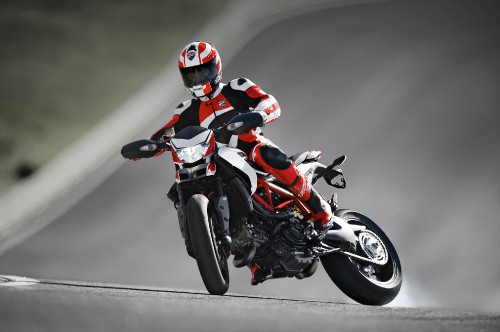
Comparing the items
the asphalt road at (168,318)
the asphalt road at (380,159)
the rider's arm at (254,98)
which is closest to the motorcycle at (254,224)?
the rider's arm at (254,98)

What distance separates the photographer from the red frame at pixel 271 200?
6453 millimetres

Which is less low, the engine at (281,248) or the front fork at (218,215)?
the front fork at (218,215)

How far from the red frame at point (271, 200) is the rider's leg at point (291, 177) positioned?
0.11 ft

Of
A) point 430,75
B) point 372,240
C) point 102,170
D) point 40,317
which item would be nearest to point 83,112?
point 102,170

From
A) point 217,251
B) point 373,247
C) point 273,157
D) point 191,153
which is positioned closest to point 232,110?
point 273,157

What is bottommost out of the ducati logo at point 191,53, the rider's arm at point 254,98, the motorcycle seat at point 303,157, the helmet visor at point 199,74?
the motorcycle seat at point 303,157

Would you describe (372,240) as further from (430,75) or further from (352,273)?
(430,75)

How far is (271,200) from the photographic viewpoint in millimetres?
6539

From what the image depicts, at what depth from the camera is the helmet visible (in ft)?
21.3

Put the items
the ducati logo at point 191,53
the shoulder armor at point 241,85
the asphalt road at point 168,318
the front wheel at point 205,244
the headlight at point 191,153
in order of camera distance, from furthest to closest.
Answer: the shoulder armor at point 241,85 < the ducati logo at point 191,53 < the headlight at point 191,153 < the front wheel at point 205,244 < the asphalt road at point 168,318

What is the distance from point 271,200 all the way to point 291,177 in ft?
0.83

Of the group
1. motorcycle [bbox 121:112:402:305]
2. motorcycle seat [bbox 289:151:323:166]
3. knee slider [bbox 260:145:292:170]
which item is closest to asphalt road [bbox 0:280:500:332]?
motorcycle [bbox 121:112:402:305]

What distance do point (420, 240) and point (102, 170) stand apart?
4634 mm

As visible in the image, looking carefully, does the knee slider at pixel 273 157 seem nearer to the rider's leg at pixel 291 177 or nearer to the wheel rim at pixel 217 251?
the rider's leg at pixel 291 177
